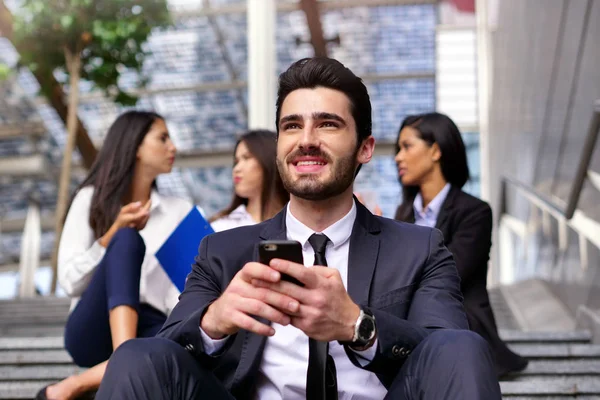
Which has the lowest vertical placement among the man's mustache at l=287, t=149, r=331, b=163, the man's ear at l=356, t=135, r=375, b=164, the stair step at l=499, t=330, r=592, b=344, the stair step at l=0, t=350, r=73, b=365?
the stair step at l=499, t=330, r=592, b=344

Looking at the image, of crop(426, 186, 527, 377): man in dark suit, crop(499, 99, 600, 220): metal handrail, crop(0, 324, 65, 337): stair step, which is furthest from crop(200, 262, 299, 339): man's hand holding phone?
crop(0, 324, 65, 337): stair step

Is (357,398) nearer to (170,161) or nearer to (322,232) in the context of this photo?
(322,232)

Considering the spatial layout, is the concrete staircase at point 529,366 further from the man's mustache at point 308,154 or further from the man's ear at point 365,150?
the man's mustache at point 308,154

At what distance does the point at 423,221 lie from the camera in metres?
3.52

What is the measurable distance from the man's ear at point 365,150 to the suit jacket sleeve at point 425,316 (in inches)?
8.5

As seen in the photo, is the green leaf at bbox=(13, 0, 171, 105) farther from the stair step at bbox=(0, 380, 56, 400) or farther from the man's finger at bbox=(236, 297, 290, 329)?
the man's finger at bbox=(236, 297, 290, 329)

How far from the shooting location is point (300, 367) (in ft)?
5.86

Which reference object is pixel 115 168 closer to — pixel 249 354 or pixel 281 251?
pixel 249 354

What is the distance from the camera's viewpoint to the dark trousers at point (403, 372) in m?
1.49

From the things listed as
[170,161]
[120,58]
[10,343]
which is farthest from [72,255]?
[120,58]

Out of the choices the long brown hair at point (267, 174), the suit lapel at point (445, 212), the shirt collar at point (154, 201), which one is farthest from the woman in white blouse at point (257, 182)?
the suit lapel at point (445, 212)

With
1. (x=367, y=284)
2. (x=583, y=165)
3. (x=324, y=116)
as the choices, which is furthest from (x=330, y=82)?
(x=583, y=165)

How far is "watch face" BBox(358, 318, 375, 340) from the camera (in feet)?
5.14

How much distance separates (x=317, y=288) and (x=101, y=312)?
154 centimetres
